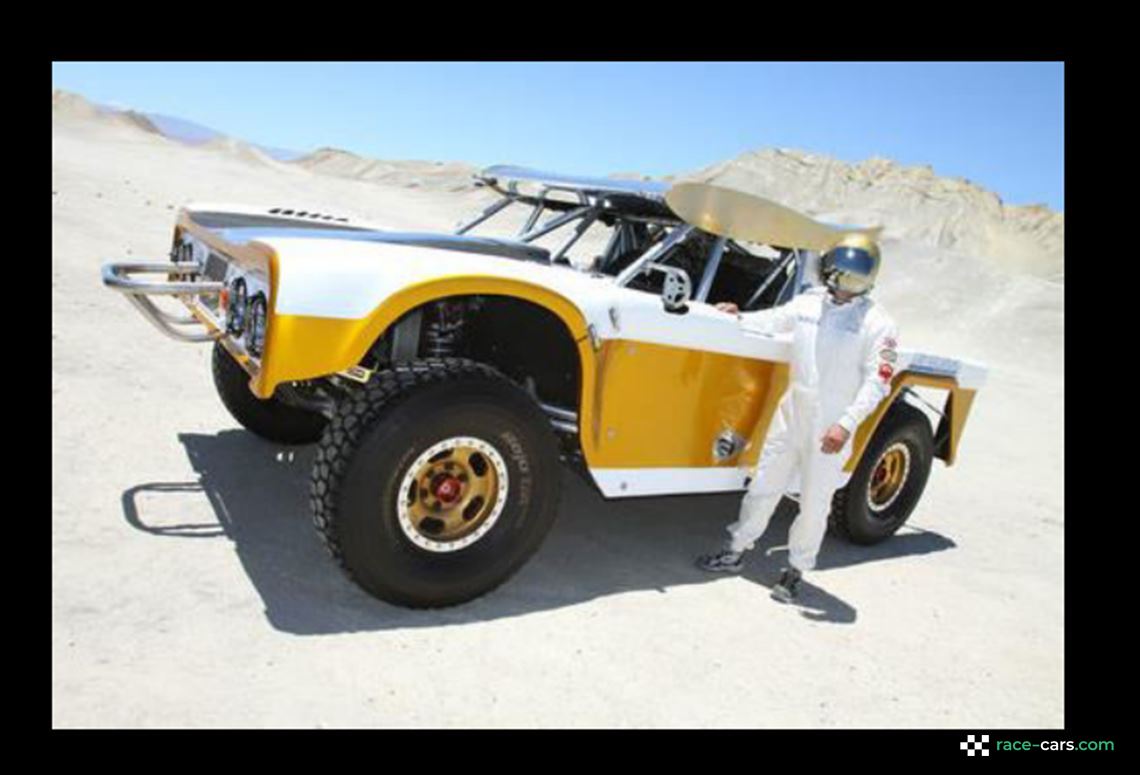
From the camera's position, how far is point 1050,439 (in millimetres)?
10516

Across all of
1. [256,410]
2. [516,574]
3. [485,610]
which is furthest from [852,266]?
[256,410]

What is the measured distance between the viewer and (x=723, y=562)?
5.00 m

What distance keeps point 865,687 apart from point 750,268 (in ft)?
8.61

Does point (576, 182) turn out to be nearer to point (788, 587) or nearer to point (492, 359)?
point (492, 359)

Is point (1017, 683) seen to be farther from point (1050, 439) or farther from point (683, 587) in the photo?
point (1050, 439)

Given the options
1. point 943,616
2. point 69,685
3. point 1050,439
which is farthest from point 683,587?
point 1050,439

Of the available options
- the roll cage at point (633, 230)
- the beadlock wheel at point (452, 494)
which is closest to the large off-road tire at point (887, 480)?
the roll cage at point (633, 230)

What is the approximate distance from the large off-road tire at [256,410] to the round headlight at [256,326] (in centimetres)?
187

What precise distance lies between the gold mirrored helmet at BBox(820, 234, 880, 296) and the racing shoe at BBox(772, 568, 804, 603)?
1.39 metres

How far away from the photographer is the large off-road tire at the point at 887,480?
5707 millimetres

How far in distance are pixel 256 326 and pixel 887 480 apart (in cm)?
397

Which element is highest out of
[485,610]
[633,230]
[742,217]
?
[742,217]

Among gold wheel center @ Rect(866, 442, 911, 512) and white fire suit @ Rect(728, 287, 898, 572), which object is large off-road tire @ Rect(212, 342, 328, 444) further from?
gold wheel center @ Rect(866, 442, 911, 512)

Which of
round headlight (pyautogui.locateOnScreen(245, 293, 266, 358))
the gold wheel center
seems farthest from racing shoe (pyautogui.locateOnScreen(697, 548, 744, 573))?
round headlight (pyautogui.locateOnScreen(245, 293, 266, 358))
